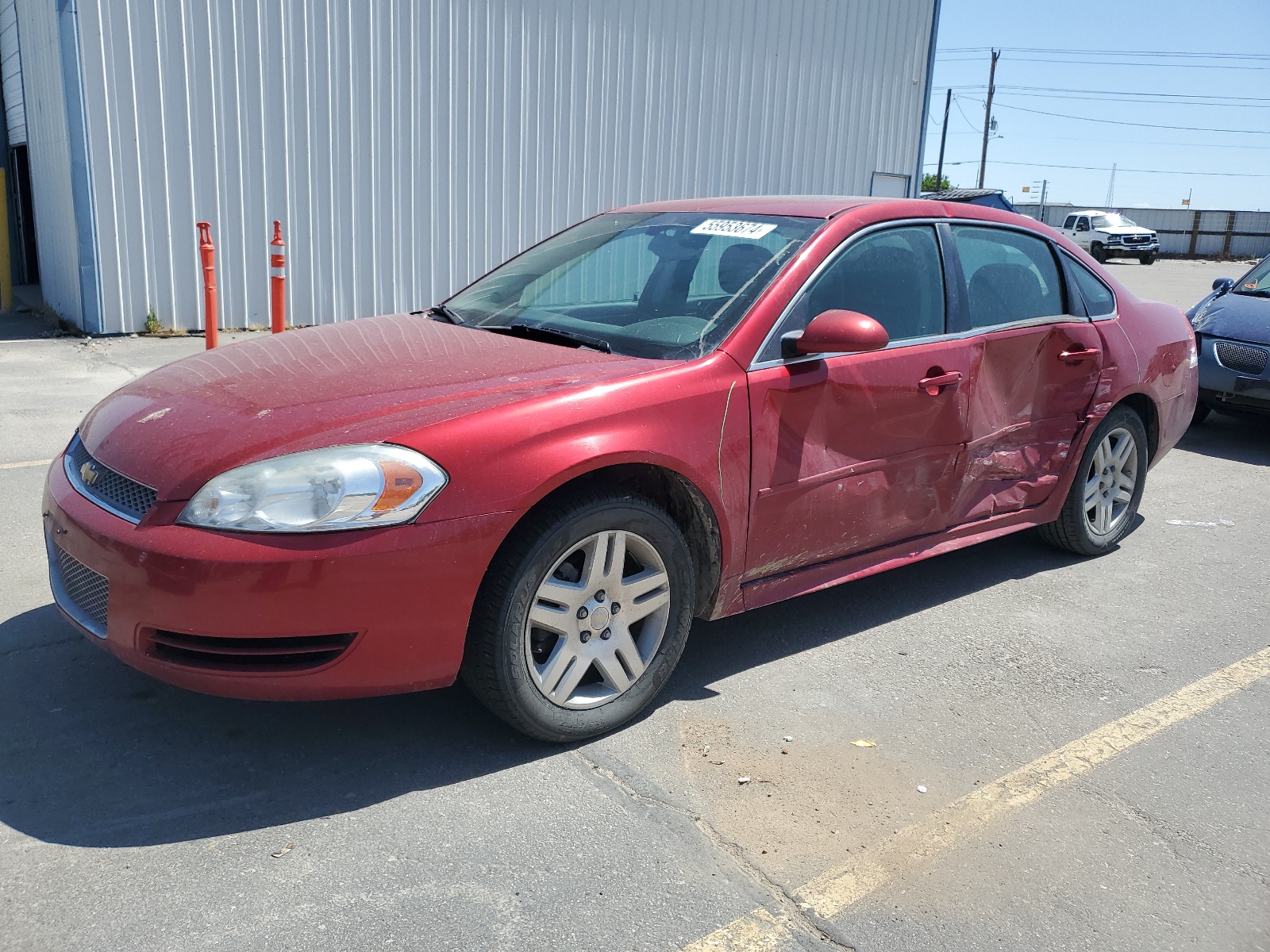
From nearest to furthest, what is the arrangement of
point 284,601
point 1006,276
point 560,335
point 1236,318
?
point 284,601 < point 560,335 < point 1006,276 < point 1236,318

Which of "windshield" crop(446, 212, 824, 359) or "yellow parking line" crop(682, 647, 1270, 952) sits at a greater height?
"windshield" crop(446, 212, 824, 359)

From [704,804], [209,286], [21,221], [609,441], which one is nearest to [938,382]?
[609,441]

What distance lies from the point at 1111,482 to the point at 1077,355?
32.5 inches

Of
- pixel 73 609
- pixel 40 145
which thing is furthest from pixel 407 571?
pixel 40 145

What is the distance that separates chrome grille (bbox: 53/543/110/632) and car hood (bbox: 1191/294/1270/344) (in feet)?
25.4

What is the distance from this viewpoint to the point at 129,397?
3293 millimetres

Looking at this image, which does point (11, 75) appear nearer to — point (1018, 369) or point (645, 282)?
point (645, 282)

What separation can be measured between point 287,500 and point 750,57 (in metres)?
13.3

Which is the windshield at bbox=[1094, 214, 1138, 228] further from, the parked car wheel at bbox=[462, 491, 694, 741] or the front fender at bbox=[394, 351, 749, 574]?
the parked car wheel at bbox=[462, 491, 694, 741]

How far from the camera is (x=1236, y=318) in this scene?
8008 mm

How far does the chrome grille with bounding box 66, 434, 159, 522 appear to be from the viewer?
274cm

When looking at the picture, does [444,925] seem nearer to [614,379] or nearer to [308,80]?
[614,379]

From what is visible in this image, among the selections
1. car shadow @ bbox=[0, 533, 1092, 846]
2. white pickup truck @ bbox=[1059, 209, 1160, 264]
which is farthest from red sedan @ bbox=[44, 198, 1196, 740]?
white pickup truck @ bbox=[1059, 209, 1160, 264]

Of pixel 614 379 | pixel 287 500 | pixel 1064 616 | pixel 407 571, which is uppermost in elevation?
pixel 614 379
